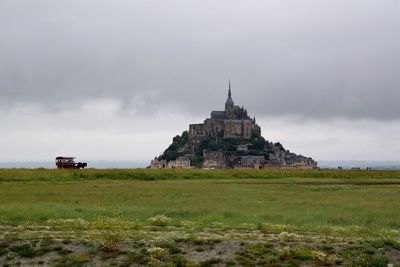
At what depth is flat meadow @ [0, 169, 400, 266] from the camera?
75.7ft

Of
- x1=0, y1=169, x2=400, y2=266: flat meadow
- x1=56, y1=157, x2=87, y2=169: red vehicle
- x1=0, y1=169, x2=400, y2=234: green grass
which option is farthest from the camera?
x1=56, y1=157, x2=87, y2=169: red vehicle

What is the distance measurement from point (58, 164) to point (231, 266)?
299 feet

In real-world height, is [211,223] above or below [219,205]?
below

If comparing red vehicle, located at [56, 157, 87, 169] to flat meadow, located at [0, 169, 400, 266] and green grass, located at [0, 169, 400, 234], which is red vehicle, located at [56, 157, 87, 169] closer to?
green grass, located at [0, 169, 400, 234]

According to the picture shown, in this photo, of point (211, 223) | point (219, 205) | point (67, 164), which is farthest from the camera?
point (67, 164)

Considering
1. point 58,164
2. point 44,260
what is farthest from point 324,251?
point 58,164

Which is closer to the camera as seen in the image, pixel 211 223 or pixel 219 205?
pixel 211 223

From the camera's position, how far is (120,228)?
2467 centimetres

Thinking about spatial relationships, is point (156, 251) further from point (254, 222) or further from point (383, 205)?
point (383, 205)

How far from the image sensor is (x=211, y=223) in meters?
32.0

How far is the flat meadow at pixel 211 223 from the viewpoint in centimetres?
2306

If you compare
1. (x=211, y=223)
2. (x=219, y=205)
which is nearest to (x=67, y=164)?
(x=219, y=205)

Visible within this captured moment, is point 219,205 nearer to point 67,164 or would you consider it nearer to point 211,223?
point 211,223

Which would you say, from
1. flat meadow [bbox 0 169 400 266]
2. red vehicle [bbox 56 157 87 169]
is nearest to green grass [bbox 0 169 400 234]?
flat meadow [bbox 0 169 400 266]
